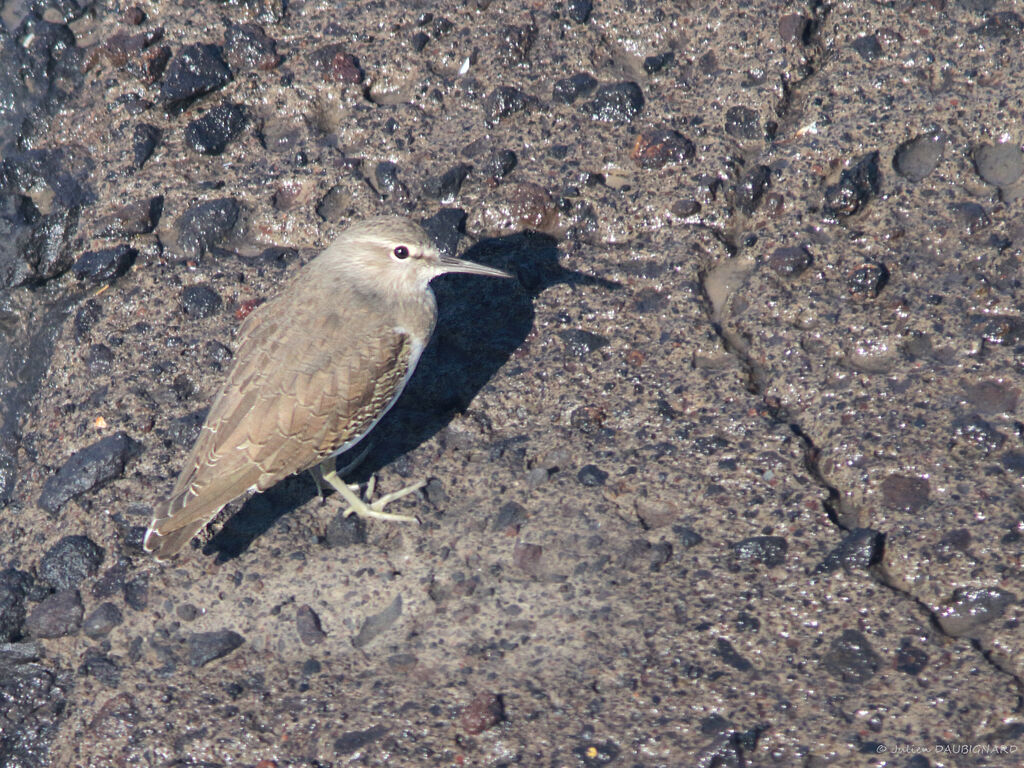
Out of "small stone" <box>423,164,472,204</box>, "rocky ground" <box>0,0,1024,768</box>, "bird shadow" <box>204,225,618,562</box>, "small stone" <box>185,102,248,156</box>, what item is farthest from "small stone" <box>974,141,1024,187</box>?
"small stone" <box>185,102,248,156</box>

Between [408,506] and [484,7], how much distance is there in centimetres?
297

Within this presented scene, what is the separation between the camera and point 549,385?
4.45 meters

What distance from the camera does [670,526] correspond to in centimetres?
388

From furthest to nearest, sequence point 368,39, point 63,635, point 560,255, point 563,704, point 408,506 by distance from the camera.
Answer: point 368,39 → point 560,255 → point 408,506 → point 63,635 → point 563,704

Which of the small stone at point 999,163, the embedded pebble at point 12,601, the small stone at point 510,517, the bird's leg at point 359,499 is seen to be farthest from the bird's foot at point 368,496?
the small stone at point 999,163

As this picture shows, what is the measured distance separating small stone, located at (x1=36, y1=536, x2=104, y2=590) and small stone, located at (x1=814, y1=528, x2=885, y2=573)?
9.27ft

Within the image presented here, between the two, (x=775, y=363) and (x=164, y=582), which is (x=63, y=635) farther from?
(x=775, y=363)

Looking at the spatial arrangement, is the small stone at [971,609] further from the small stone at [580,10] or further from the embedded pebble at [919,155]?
the small stone at [580,10]

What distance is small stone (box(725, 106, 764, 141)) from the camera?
16.4 feet

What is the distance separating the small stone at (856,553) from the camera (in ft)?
11.9

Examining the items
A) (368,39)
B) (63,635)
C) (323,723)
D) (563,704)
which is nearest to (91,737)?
(63,635)

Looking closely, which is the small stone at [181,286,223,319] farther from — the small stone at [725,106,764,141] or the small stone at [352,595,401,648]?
the small stone at [725,106,764,141]

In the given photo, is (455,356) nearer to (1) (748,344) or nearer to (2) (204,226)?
(1) (748,344)

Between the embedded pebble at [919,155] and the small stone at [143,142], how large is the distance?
3.76m
